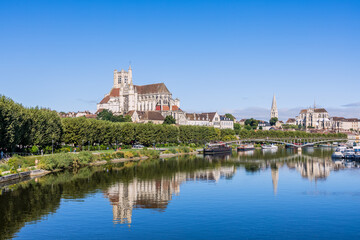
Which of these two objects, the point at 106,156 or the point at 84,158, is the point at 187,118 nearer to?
the point at 106,156

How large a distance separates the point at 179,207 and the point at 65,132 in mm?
47613

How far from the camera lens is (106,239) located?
83.7ft

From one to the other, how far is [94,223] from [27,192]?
13893 mm

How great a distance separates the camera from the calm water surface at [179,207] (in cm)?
2719

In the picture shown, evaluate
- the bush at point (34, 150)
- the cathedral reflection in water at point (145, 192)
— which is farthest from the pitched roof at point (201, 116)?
the cathedral reflection in water at point (145, 192)

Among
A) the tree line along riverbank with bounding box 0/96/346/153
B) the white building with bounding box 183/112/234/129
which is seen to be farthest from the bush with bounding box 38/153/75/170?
the white building with bounding box 183/112/234/129

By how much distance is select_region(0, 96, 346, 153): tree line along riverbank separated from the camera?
55.3 m

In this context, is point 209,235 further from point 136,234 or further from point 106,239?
point 106,239

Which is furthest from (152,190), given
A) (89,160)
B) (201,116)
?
(201,116)

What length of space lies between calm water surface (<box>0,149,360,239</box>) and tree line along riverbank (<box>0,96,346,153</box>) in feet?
32.7

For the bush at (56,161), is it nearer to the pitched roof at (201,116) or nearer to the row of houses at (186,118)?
the row of houses at (186,118)

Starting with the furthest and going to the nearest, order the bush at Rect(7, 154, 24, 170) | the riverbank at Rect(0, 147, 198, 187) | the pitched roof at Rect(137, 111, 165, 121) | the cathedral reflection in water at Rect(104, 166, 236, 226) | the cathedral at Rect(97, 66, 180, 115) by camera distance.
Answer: the cathedral at Rect(97, 66, 180, 115) < the pitched roof at Rect(137, 111, 165, 121) < the bush at Rect(7, 154, 24, 170) < the riverbank at Rect(0, 147, 198, 187) < the cathedral reflection in water at Rect(104, 166, 236, 226)

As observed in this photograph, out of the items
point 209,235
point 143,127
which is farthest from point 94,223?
point 143,127

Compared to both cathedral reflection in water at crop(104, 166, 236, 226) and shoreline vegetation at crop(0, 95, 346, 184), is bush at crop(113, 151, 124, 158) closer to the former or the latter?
shoreline vegetation at crop(0, 95, 346, 184)
